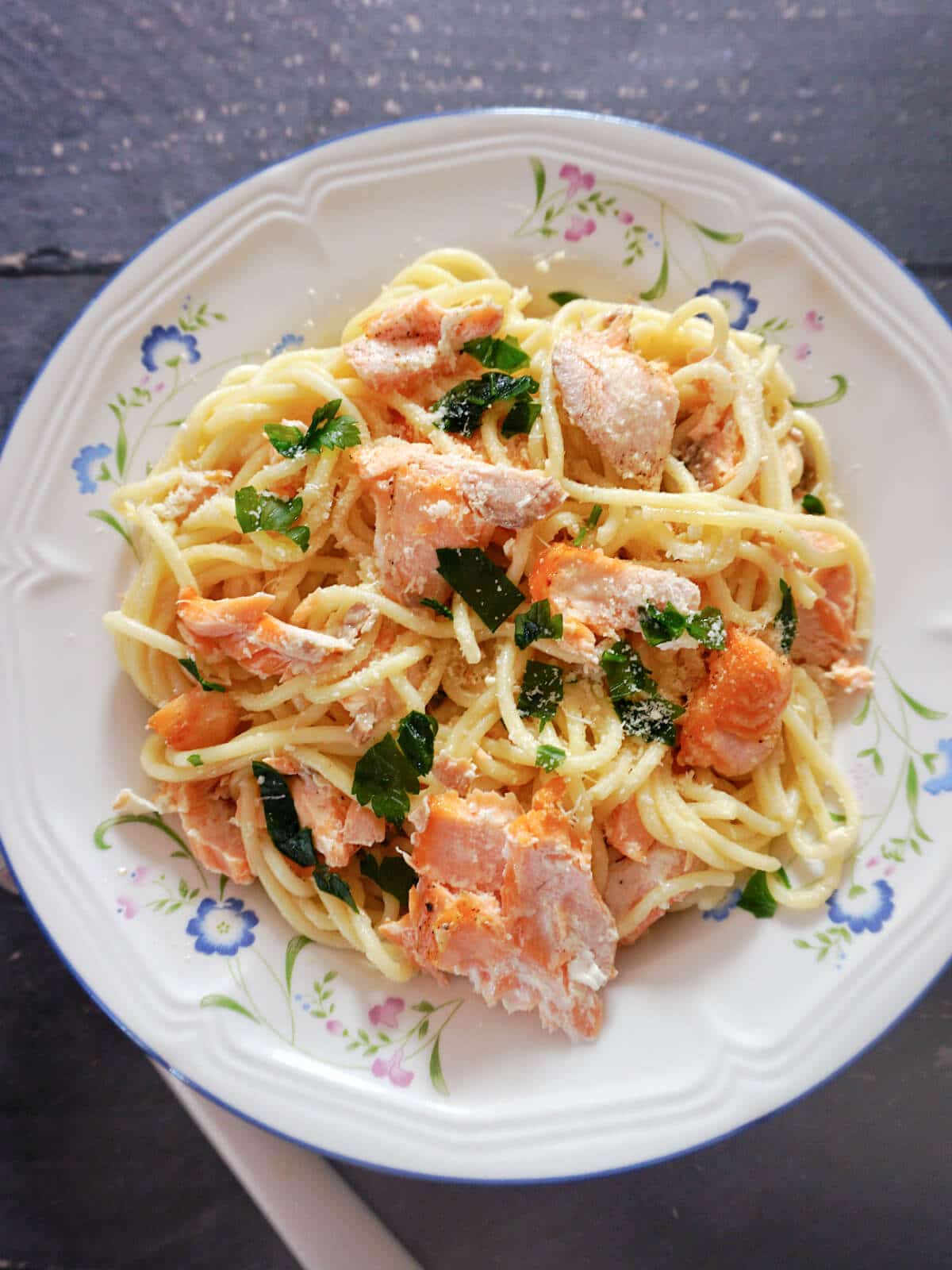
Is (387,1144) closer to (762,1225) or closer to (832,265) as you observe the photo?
(762,1225)

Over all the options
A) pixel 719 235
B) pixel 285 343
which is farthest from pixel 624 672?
pixel 285 343

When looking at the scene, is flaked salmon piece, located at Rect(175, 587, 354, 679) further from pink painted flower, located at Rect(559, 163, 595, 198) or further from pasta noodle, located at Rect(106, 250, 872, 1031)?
pink painted flower, located at Rect(559, 163, 595, 198)

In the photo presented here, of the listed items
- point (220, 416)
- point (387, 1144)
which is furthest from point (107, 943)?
point (220, 416)

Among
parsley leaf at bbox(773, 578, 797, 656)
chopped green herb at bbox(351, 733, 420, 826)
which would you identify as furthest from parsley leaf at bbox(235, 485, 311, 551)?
parsley leaf at bbox(773, 578, 797, 656)

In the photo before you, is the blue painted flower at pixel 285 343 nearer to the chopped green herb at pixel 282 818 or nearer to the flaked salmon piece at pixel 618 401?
the flaked salmon piece at pixel 618 401

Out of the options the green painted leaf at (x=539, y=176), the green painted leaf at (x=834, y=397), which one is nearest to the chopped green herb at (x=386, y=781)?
the green painted leaf at (x=834, y=397)

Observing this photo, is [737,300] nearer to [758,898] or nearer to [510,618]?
[510,618]
